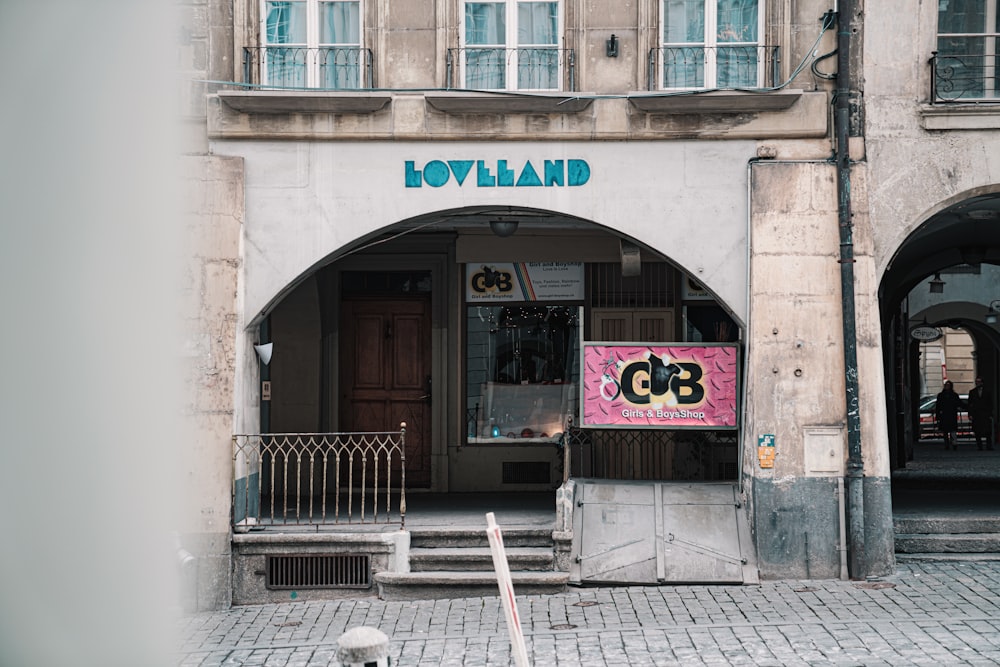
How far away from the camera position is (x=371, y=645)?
5773 millimetres

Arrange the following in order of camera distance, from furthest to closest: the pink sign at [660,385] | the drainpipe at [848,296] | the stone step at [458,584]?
the pink sign at [660,385], the drainpipe at [848,296], the stone step at [458,584]

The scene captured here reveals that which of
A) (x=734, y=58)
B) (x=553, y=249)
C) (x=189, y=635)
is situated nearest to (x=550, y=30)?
(x=734, y=58)

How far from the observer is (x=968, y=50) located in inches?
429

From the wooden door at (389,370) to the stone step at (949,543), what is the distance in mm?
6378

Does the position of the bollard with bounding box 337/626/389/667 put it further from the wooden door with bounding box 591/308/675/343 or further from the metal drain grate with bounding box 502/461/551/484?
the wooden door with bounding box 591/308/675/343

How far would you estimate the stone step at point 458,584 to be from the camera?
32.9 feet

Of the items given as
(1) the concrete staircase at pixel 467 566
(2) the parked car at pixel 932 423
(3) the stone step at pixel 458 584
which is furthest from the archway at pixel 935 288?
(3) the stone step at pixel 458 584

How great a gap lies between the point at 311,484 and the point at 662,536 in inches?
136

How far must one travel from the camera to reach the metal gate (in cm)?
1026

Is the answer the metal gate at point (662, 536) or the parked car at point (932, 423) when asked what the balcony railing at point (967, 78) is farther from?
the parked car at point (932, 423)

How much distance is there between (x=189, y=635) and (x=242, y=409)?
2.36 m

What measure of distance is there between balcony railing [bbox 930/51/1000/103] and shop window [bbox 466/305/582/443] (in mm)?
5568

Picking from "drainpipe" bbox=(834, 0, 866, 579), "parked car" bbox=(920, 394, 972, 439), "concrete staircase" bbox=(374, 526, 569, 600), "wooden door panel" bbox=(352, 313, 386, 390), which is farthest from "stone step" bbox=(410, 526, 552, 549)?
"parked car" bbox=(920, 394, 972, 439)

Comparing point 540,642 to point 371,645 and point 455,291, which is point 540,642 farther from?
point 455,291
